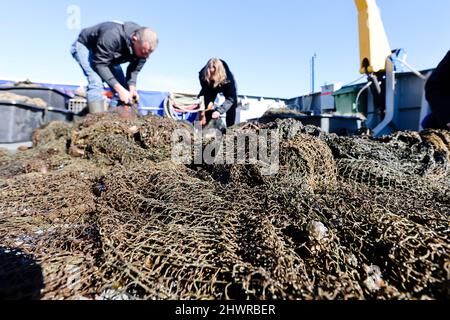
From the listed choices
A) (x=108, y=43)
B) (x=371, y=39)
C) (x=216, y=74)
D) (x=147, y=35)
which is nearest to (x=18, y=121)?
(x=108, y=43)

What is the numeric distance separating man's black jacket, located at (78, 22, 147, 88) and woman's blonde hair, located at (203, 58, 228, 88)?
1333 mm

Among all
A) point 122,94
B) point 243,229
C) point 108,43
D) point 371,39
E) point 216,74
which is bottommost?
point 243,229

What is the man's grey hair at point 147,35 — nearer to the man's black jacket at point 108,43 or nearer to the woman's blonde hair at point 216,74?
the man's black jacket at point 108,43

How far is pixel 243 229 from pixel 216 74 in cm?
411

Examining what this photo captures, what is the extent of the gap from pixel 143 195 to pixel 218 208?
0.67 metres

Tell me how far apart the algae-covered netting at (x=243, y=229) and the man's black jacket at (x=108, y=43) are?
2751mm

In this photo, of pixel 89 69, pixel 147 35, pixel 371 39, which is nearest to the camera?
pixel 147 35

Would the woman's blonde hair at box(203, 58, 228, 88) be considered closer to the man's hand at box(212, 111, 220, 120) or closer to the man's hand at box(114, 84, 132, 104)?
the man's hand at box(212, 111, 220, 120)

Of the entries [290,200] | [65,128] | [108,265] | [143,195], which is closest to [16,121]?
[65,128]

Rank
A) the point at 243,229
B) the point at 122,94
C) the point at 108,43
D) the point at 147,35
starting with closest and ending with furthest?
the point at 243,229, the point at 147,35, the point at 108,43, the point at 122,94

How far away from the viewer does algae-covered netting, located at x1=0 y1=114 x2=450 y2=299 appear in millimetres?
1023

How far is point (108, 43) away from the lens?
4426mm

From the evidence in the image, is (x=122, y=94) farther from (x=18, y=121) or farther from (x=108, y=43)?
(x=18, y=121)
